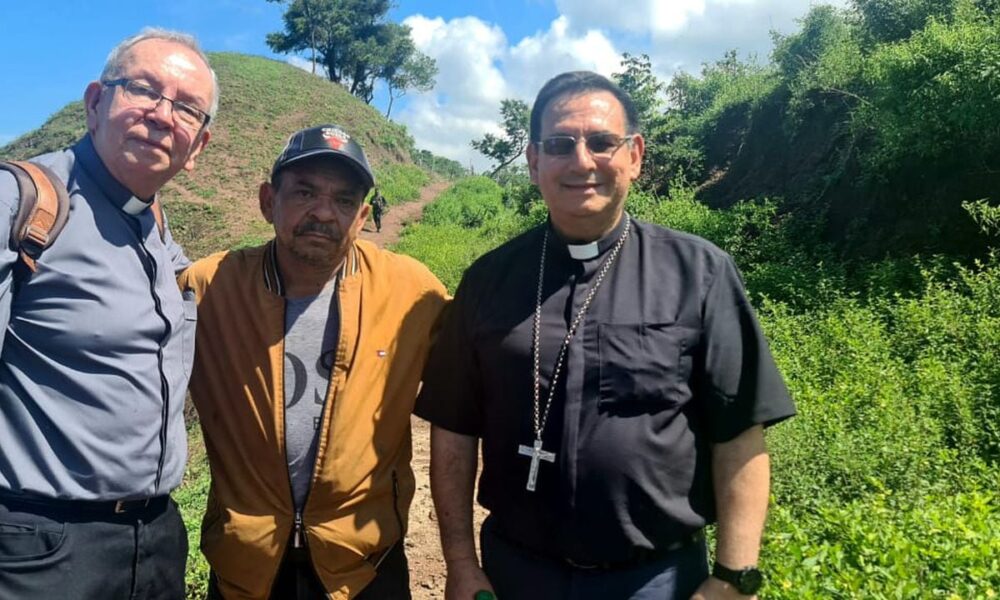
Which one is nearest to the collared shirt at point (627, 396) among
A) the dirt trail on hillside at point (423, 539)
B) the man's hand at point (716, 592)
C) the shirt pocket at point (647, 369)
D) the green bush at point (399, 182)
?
the shirt pocket at point (647, 369)

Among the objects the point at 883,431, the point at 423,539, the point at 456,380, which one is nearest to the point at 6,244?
the point at 456,380

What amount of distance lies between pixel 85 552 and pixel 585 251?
1602 millimetres

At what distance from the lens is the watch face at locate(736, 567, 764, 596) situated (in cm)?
191

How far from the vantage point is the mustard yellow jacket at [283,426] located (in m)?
2.34

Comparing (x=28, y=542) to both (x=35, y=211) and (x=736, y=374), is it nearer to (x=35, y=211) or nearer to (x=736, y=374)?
(x=35, y=211)

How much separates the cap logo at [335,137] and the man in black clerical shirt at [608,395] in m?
0.70

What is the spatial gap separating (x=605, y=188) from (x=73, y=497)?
166 cm

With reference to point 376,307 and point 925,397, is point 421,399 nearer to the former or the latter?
point 376,307

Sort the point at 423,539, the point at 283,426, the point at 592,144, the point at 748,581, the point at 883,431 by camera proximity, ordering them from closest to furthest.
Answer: the point at 748,581 → the point at 592,144 → the point at 283,426 → the point at 883,431 → the point at 423,539

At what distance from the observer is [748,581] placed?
1.91 meters

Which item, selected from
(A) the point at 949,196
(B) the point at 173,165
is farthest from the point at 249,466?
(A) the point at 949,196

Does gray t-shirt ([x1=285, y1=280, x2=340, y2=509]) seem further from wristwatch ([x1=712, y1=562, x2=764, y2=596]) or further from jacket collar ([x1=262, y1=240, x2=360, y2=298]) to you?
wristwatch ([x1=712, y1=562, x2=764, y2=596])

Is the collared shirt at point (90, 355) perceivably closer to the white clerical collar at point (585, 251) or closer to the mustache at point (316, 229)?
the mustache at point (316, 229)

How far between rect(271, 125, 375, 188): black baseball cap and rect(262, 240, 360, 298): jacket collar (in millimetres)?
257
